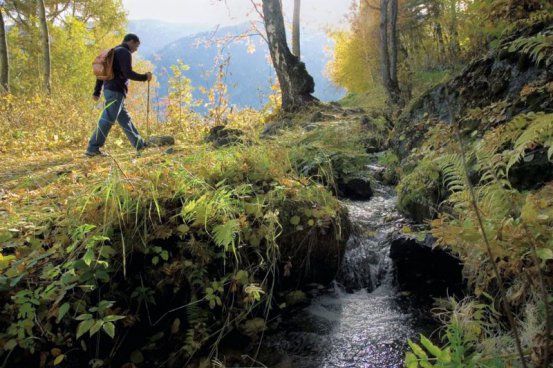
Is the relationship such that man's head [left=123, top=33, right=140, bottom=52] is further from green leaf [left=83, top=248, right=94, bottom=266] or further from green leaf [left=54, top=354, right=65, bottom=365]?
green leaf [left=54, top=354, right=65, bottom=365]

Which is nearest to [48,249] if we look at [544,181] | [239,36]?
[544,181]

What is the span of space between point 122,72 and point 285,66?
5442 millimetres

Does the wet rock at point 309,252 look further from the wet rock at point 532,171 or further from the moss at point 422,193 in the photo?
the wet rock at point 532,171

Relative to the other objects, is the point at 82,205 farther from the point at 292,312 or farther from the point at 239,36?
the point at 239,36

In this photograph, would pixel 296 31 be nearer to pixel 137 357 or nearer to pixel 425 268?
pixel 425 268

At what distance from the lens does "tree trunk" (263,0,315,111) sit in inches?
386

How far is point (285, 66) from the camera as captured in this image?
1005cm

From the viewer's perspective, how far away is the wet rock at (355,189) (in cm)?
486

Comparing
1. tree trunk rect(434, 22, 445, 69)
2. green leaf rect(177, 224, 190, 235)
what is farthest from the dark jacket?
tree trunk rect(434, 22, 445, 69)

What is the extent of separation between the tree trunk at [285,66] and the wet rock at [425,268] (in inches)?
→ 289

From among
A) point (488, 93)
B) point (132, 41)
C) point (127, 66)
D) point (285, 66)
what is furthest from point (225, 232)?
point (285, 66)

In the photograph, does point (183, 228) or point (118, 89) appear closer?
point (183, 228)

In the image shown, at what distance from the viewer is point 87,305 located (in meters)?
2.23

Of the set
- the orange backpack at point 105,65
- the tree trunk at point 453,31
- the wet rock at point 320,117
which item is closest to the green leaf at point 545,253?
the orange backpack at point 105,65
